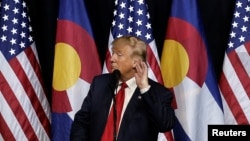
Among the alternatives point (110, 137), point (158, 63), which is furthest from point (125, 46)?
point (158, 63)

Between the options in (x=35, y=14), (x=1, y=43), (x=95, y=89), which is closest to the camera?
(x=95, y=89)

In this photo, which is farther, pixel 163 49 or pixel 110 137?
pixel 163 49

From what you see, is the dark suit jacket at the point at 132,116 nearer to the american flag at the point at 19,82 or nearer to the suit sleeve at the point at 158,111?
the suit sleeve at the point at 158,111

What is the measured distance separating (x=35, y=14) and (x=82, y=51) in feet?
2.11

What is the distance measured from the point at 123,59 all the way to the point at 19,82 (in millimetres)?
1445

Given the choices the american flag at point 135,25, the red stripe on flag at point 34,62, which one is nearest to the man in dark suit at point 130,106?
the american flag at point 135,25

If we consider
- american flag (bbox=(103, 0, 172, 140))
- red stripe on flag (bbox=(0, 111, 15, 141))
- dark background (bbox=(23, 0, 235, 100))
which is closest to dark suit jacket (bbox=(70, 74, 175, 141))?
american flag (bbox=(103, 0, 172, 140))

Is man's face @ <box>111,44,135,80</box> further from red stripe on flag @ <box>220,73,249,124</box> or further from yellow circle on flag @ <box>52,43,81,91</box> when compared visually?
red stripe on flag @ <box>220,73,249,124</box>

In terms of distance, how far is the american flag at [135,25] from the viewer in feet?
12.3

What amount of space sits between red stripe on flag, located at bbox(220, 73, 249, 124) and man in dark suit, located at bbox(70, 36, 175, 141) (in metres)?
1.34

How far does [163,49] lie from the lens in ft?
12.7

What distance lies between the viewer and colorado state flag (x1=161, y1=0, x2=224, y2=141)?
3.77 m

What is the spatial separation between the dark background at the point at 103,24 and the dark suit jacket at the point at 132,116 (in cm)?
165

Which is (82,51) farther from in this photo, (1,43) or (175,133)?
(175,133)
